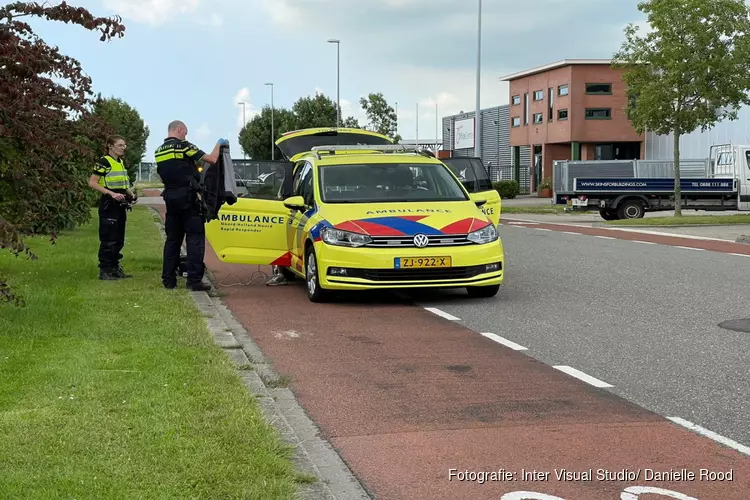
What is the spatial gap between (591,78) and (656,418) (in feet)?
192

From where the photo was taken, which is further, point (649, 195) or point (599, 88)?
point (599, 88)

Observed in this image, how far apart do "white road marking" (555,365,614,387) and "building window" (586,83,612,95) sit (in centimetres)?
5701

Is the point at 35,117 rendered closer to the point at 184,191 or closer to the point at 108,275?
the point at 184,191

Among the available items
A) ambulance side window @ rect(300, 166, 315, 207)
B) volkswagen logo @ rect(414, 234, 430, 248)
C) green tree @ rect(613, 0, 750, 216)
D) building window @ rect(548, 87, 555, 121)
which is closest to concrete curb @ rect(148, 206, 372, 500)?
volkswagen logo @ rect(414, 234, 430, 248)

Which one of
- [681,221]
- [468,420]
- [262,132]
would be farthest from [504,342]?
[262,132]

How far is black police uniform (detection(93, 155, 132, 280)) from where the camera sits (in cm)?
1351

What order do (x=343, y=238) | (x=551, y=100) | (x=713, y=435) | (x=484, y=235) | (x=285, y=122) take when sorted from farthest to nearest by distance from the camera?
(x=285, y=122) → (x=551, y=100) → (x=484, y=235) → (x=343, y=238) → (x=713, y=435)

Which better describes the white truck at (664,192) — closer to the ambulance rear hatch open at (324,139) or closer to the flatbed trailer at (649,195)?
the flatbed trailer at (649,195)

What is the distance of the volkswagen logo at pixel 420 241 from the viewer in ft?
36.7

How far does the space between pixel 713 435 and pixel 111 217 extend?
9.68 meters

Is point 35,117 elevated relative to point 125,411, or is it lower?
elevated

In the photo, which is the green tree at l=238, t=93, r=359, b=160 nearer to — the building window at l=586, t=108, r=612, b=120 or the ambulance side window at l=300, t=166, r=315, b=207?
the building window at l=586, t=108, r=612, b=120

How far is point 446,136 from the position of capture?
90562mm

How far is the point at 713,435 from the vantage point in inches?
226
